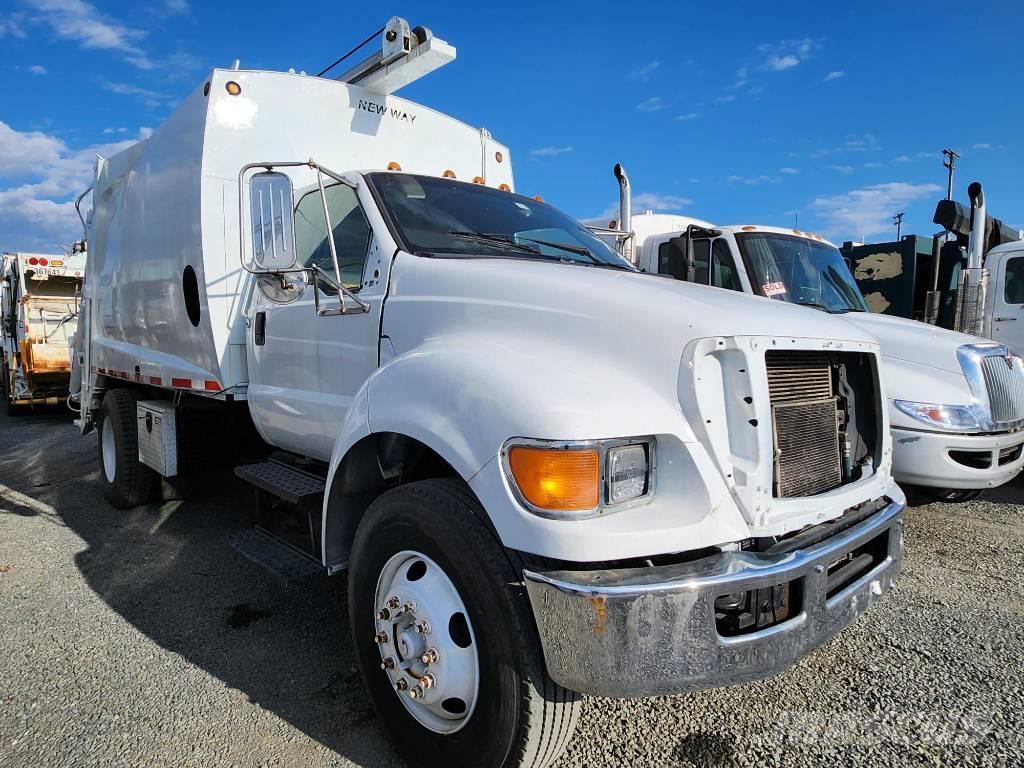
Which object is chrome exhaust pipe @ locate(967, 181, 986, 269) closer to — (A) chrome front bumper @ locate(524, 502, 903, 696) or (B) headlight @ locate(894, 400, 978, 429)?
(B) headlight @ locate(894, 400, 978, 429)

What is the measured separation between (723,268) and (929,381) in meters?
1.86

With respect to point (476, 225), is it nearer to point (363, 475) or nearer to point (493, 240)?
point (493, 240)

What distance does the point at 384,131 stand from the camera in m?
4.80

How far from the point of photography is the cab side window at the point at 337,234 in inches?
125

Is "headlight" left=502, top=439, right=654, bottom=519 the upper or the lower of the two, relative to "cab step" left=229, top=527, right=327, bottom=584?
upper

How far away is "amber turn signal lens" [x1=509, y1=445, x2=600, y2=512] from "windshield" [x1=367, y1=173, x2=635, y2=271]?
4.48 ft

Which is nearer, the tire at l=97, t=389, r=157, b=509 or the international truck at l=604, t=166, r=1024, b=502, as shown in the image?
the international truck at l=604, t=166, r=1024, b=502

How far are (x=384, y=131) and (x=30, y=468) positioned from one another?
6.30 m

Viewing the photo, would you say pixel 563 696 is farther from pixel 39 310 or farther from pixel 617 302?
pixel 39 310

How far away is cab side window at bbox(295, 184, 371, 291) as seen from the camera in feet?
10.4

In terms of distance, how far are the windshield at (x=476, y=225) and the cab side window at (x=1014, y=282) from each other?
19.5ft

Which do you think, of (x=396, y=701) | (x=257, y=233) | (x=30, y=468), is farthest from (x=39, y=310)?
(x=396, y=701)

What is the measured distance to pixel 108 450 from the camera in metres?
6.04

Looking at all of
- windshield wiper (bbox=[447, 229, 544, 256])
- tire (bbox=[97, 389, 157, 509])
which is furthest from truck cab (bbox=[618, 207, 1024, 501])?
tire (bbox=[97, 389, 157, 509])
